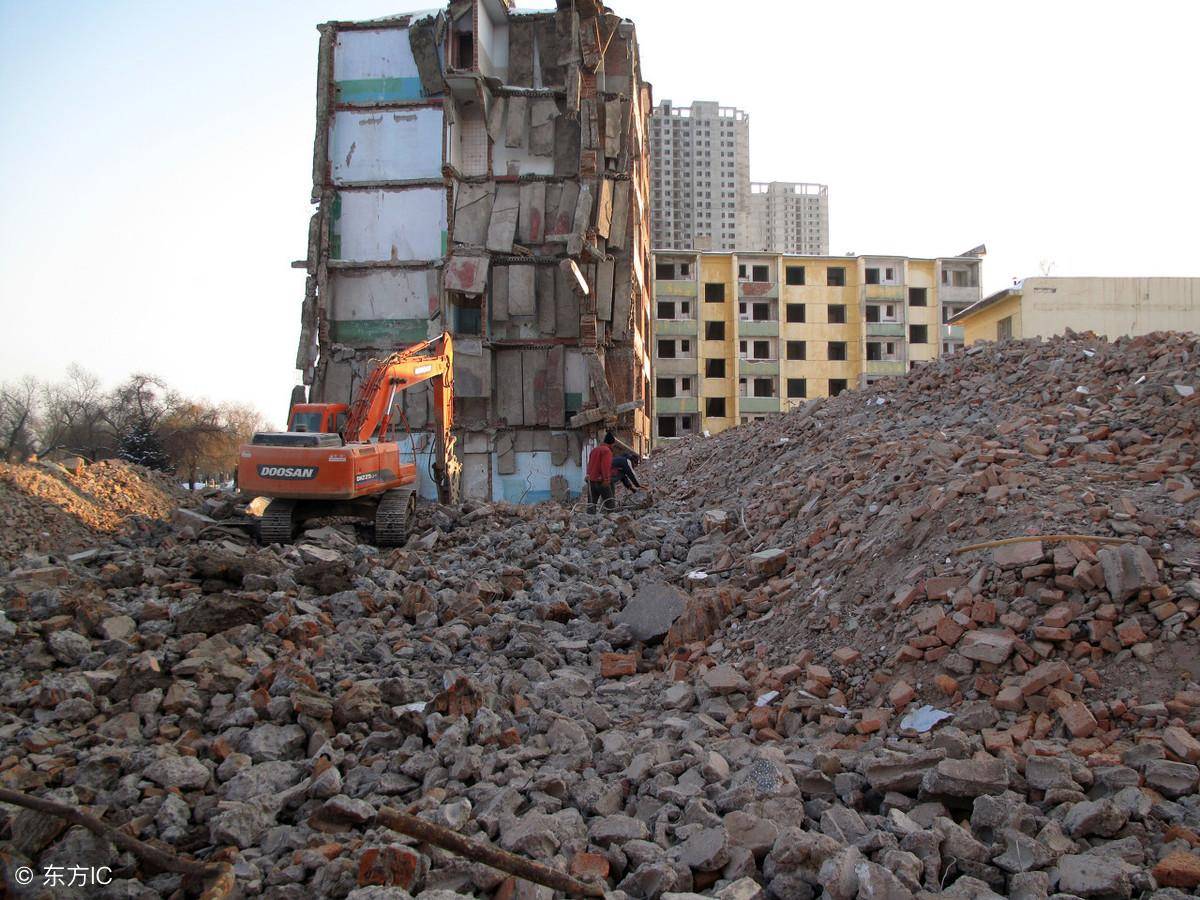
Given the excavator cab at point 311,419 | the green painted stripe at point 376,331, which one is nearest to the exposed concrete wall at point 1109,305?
the green painted stripe at point 376,331

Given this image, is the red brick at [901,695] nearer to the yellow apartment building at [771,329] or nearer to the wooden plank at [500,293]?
the wooden plank at [500,293]

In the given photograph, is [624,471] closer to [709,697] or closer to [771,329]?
[709,697]

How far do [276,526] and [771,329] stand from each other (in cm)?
3824

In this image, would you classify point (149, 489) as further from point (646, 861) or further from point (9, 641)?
point (646, 861)

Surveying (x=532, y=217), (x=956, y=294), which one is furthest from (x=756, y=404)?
(x=532, y=217)

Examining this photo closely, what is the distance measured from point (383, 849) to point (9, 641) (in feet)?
14.2

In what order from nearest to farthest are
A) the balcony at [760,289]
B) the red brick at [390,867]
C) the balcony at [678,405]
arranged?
1. the red brick at [390,867]
2. the balcony at [678,405]
3. the balcony at [760,289]

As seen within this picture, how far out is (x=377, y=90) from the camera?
19688mm

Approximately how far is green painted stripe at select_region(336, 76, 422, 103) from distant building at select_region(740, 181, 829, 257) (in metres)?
78.4

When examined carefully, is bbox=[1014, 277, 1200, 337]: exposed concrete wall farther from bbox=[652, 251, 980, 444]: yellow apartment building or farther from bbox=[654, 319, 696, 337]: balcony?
bbox=[654, 319, 696, 337]: balcony

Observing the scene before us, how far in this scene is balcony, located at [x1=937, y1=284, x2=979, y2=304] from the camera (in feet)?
156

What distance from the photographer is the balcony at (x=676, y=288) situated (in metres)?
46.2

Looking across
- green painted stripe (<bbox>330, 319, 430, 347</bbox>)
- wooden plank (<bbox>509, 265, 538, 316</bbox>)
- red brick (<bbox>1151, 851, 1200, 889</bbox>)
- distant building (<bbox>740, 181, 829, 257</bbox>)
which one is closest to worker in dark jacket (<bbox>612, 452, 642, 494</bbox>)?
wooden plank (<bbox>509, 265, 538, 316</bbox>)

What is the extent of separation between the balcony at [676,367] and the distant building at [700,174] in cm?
3431
